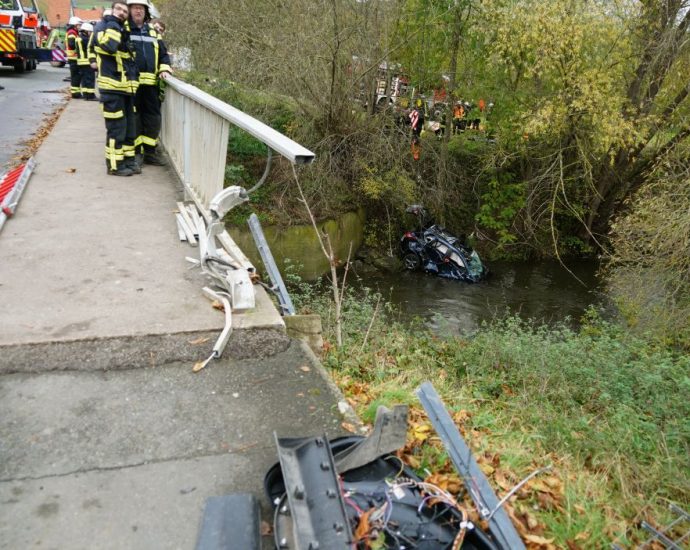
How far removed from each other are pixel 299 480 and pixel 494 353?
15.8ft

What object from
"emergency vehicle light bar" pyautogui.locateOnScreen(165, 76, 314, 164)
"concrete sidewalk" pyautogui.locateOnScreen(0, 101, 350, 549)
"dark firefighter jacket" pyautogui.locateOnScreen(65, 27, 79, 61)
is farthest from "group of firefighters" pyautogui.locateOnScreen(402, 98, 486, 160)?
"concrete sidewalk" pyautogui.locateOnScreen(0, 101, 350, 549)

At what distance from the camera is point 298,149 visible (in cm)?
322

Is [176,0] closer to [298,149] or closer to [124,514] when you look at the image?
[298,149]

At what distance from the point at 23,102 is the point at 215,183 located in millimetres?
10869

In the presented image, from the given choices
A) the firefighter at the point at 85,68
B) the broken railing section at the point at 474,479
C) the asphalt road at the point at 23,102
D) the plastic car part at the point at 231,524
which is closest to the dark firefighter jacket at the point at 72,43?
the firefighter at the point at 85,68

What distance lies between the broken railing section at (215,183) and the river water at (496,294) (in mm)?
7156

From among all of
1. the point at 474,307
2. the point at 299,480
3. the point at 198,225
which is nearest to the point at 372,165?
the point at 474,307

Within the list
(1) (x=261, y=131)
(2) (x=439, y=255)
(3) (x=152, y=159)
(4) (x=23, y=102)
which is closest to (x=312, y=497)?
(1) (x=261, y=131)

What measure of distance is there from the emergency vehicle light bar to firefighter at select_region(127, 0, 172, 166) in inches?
57.6

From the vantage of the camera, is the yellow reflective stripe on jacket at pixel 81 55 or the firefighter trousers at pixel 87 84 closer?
the yellow reflective stripe on jacket at pixel 81 55

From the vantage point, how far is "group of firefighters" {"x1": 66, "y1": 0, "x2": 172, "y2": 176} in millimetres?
5746

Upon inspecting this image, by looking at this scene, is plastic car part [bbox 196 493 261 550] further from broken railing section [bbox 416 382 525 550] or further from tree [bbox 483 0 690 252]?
tree [bbox 483 0 690 252]

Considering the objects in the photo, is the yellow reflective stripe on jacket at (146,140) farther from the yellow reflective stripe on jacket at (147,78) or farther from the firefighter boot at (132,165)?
the yellow reflective stripe on jacket at (147,78)

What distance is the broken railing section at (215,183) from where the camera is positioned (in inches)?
140
